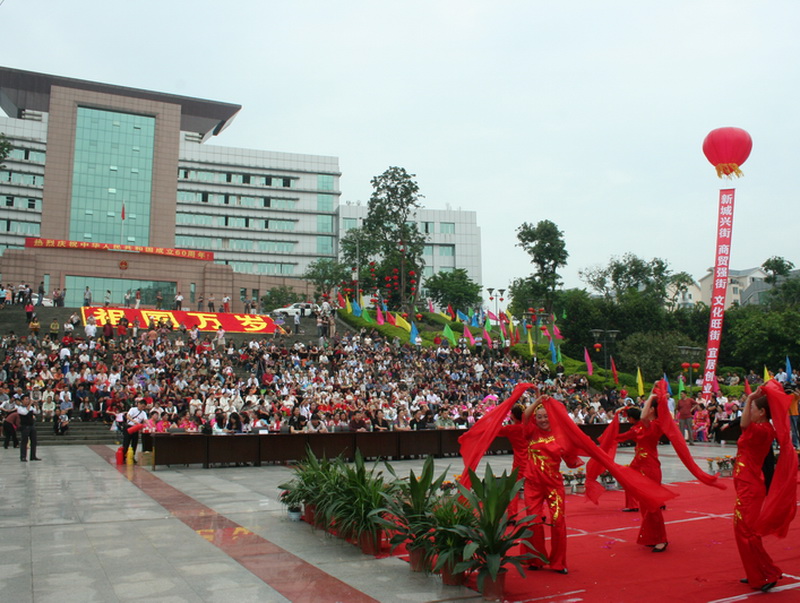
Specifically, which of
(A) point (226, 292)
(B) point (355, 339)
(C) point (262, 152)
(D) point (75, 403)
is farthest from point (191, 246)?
(D) point (75, 403)

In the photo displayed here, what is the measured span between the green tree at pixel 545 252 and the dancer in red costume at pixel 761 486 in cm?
4864

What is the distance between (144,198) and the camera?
2781 inches

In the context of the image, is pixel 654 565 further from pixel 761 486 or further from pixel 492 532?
pixel 492 532

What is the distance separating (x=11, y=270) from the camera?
46562mm

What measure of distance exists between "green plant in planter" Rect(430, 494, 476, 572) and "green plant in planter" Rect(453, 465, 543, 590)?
2.5 inches

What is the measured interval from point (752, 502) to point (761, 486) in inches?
7.2

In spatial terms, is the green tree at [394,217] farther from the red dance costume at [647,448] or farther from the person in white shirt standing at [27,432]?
the red dance costume at [647,448]

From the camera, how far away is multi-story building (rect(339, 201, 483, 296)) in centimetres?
9762

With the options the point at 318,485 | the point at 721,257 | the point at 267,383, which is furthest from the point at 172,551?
the point at 721,257

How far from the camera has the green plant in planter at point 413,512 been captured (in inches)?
254

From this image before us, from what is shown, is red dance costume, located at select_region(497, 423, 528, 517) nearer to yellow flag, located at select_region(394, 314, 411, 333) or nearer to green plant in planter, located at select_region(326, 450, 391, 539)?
green plant in planter, located at select_region(326, 450, 391, 539)

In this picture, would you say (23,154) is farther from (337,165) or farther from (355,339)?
(355,339)

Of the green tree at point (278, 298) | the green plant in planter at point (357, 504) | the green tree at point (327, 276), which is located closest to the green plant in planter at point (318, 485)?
the green plant in planter at point (357, 504)

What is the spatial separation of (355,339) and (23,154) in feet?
212
